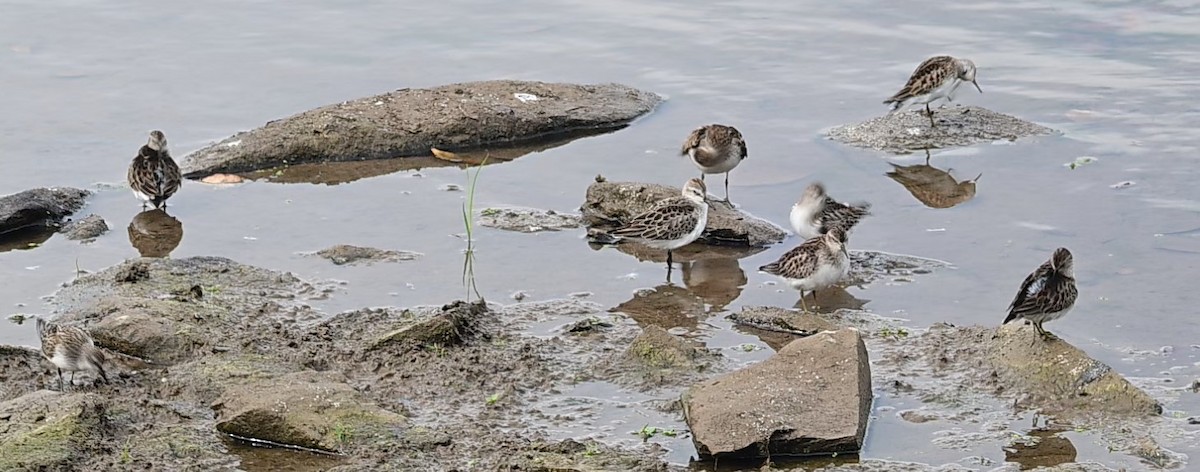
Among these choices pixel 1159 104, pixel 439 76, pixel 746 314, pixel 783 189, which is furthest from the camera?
pixel 439 76

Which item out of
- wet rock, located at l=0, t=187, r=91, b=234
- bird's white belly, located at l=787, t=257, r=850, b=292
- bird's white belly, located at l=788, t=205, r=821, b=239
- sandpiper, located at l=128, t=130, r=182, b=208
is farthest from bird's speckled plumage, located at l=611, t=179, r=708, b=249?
wet rock, located at l=0, t=187, r=91, b=234

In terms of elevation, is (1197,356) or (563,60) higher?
(563,60)

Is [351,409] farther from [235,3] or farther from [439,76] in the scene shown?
[235,3]

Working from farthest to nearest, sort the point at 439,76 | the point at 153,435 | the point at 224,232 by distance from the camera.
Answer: the point at 439,76, the point at 224,232, the point at 153,435

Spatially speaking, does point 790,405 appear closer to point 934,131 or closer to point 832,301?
point 832,301

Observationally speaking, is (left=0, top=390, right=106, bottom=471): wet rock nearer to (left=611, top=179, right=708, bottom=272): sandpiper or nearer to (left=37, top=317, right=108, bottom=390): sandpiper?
(left=37, top=317, right=108, bottom=390): sandpiper

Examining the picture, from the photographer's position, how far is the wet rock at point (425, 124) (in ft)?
46.4

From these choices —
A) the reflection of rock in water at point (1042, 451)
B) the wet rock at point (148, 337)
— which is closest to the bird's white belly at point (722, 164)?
the wet rock at point (148, 337)

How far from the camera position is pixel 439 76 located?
17375mm

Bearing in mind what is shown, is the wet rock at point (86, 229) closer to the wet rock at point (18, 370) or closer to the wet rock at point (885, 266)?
the wet rock at point (18, 370)

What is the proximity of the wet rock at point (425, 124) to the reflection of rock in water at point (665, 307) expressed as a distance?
4.20 meters

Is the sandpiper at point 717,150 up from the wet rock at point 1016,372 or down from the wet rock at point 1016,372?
up

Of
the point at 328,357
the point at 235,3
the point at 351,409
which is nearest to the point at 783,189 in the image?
the point at 328,357

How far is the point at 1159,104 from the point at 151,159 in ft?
30.3
